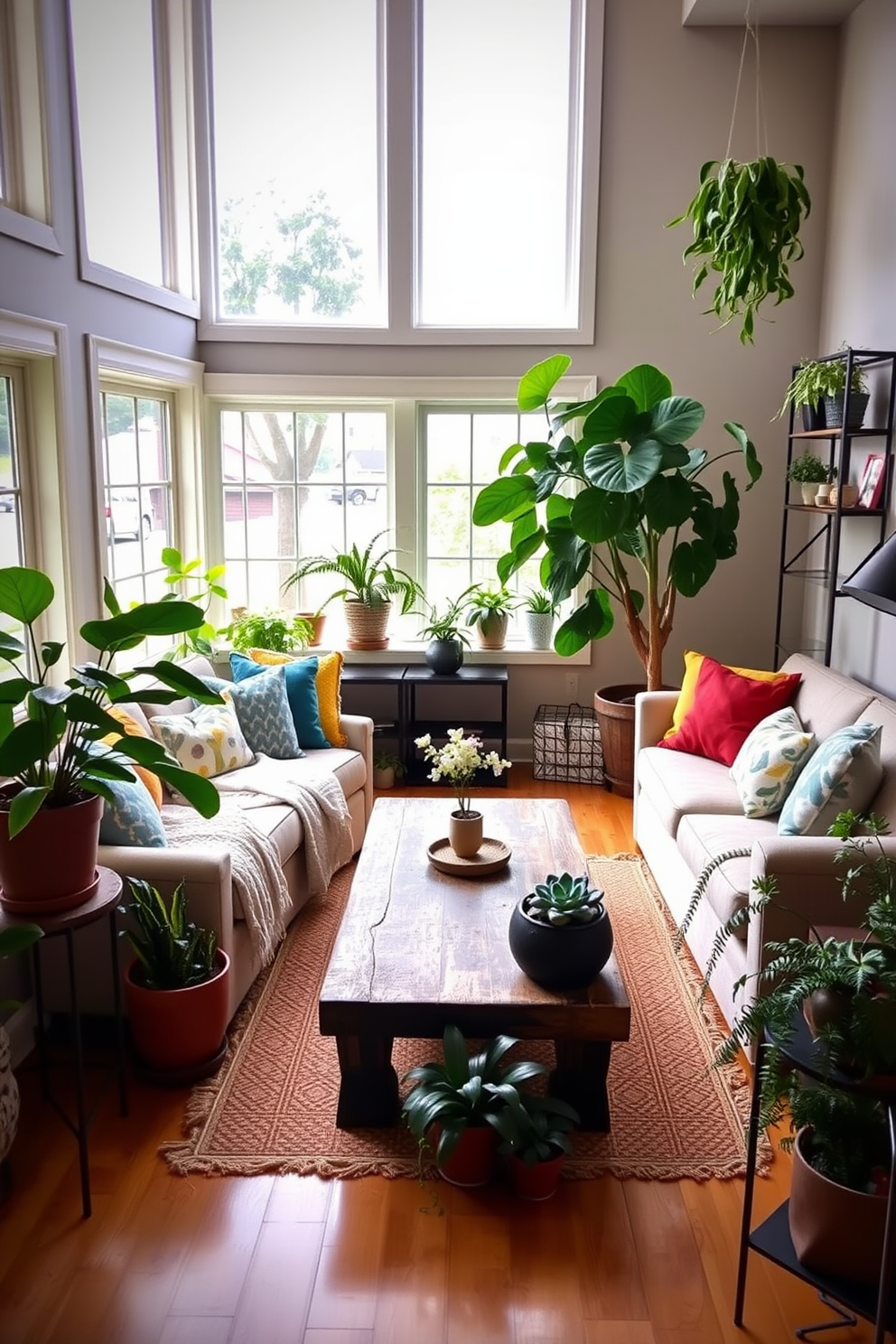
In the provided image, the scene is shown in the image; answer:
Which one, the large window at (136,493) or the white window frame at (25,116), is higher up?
the white window frame at (25,116)

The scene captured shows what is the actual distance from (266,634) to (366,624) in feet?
2.28

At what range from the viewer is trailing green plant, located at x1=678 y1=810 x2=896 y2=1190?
5.46 feet

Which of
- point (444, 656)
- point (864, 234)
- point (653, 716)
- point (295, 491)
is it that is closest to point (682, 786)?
point (653, 716)

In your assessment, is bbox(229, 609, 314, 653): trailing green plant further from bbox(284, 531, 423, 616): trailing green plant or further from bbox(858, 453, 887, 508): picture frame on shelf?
bbox(858, 453, 887, 508): picture frame on shelf

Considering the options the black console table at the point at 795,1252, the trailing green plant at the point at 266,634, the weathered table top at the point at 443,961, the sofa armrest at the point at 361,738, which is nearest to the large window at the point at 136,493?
the trailing green plant at the point at 266,634

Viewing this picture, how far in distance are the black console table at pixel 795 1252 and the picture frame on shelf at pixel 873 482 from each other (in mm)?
2736

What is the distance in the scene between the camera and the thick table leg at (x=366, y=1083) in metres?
2.50

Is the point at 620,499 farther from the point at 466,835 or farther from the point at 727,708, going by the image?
the point at 466,835

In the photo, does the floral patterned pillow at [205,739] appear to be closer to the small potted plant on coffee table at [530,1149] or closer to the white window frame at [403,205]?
the small potted plant on coffee table at [530,1149]

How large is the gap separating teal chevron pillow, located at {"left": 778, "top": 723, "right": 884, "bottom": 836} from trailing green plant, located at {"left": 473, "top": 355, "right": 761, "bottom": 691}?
4.68 ft

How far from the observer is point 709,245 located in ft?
14.4

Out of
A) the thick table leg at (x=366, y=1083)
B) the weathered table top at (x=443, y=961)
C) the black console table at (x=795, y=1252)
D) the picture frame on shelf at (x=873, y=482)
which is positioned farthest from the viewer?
the picture frame on shelf at (x=873, y=482)

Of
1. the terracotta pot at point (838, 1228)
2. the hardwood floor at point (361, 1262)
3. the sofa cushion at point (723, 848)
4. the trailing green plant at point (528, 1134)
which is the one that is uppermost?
the sofa cushion at point (723, 848)

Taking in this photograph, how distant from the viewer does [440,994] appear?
2.41 m
